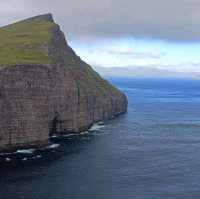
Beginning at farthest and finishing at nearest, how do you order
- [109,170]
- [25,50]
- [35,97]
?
[25,50]
[35,97]
[109,170]

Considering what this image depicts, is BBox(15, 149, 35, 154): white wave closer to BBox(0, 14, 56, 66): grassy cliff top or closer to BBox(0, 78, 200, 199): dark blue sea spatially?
BBox(0, 78, 200, 199): dark blue sea

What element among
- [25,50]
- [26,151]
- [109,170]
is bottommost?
[109,170]

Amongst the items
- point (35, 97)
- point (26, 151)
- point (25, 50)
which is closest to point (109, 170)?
point (26, 151)

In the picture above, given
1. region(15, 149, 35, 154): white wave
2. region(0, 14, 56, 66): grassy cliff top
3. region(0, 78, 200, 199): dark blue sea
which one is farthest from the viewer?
region(0, 14, 56, 66): grassy cliff top

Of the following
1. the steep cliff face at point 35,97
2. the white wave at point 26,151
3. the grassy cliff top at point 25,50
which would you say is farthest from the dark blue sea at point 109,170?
the grassy cliff top at point 25,50

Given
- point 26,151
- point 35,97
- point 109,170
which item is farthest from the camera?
point 35,97

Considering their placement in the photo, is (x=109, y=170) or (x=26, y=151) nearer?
(x=109, y=170)

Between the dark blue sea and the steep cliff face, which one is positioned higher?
the steep cliff face

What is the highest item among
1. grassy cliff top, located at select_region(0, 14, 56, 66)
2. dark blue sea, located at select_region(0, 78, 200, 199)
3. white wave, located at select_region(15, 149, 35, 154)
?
grassy cliff top, located at select_region(0, 14, 56, 66)

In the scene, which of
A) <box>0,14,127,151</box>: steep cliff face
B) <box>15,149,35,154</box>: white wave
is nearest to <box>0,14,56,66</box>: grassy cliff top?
<box>0,14,127,151</box>: steep cliff face

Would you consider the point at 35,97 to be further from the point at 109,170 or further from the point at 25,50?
the point at 109,170

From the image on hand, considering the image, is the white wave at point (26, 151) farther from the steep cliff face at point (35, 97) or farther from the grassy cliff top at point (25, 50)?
the grassy cliff top at point (25, 50)
